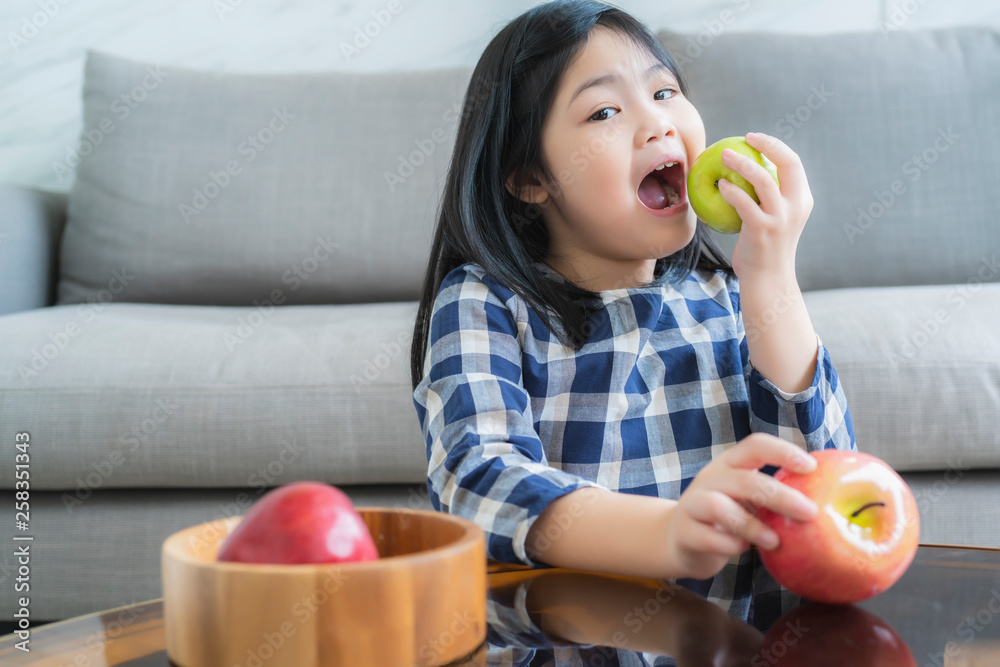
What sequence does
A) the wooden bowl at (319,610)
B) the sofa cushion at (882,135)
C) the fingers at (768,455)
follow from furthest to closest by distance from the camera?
the sofa cushion at (882,135) → the fingers at (768,455) → the wooden bowl at (319,610)

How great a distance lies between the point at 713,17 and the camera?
8.00ft

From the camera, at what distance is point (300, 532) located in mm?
402

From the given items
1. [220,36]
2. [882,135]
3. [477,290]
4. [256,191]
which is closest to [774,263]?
[477,290]

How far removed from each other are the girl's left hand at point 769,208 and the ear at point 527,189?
24cm

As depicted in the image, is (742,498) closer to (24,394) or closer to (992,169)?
(24,394)

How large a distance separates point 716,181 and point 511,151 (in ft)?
0.81

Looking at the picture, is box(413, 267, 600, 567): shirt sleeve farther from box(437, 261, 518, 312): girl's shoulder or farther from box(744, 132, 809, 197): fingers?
box(744, 132, 809, 197): fingers

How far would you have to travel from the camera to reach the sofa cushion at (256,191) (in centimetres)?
196

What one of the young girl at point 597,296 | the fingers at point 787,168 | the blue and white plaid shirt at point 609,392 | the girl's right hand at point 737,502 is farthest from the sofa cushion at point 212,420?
the girl's right hand at point 737,502

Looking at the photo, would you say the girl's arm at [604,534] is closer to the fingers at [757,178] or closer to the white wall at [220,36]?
the fingers at [757,178]

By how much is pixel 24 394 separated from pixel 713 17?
2.03m

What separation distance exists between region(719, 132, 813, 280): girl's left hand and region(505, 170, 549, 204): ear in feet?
0.78

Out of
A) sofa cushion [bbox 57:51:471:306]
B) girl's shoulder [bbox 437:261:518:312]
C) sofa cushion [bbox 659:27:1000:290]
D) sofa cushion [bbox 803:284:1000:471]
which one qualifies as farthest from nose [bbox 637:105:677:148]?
sofa cushion [bbox 57:51:471:306]

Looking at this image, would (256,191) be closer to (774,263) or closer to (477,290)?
(477,290)
